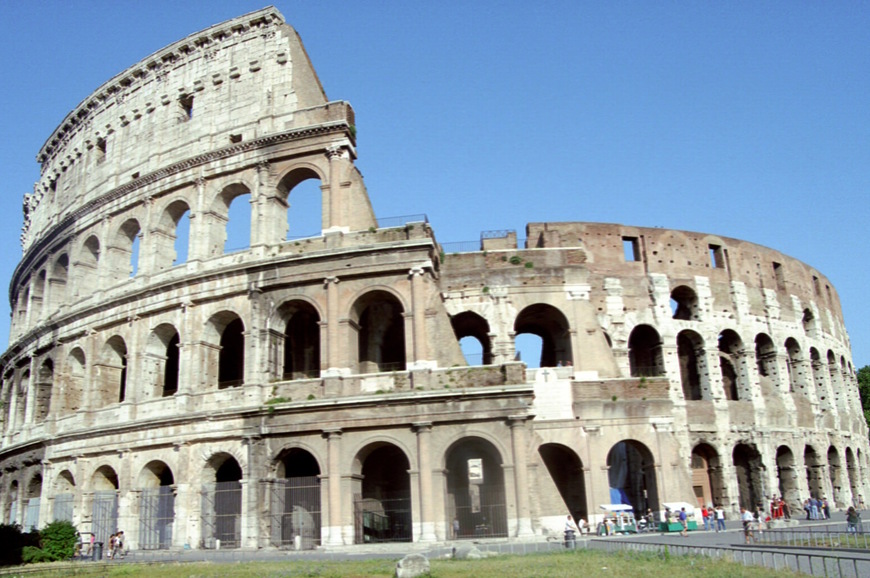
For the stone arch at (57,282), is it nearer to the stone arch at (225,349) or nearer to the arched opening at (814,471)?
the stone arch at (225,349)

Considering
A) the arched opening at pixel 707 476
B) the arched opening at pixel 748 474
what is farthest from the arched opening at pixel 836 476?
the arched opening at pixel 707 476

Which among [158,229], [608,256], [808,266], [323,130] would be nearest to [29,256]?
[158,229]

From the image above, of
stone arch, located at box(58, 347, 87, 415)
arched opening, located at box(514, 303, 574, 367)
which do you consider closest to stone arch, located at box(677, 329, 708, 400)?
arched opening, located at box(514, 303, 574, 367)

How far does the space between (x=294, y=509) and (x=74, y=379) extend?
38.4 feet

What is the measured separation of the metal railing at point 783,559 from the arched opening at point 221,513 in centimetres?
1138

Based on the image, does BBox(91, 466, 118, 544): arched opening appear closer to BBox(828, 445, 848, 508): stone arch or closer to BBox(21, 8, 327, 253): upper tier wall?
BBox(21, 8, 327, 253): upper tier wall

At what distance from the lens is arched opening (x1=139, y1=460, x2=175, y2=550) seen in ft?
74.7

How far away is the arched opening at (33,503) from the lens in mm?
26844

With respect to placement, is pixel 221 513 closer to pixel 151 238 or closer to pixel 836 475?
pixel 151 238

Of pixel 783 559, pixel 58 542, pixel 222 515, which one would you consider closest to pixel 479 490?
pixel 222 515

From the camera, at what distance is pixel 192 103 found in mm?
27609

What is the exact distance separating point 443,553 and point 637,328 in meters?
16.1

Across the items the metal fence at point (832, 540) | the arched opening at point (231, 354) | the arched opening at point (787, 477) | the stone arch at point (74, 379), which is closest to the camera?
the metal fence at point (832, 540)

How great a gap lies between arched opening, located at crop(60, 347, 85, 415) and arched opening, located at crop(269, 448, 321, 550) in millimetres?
10325
